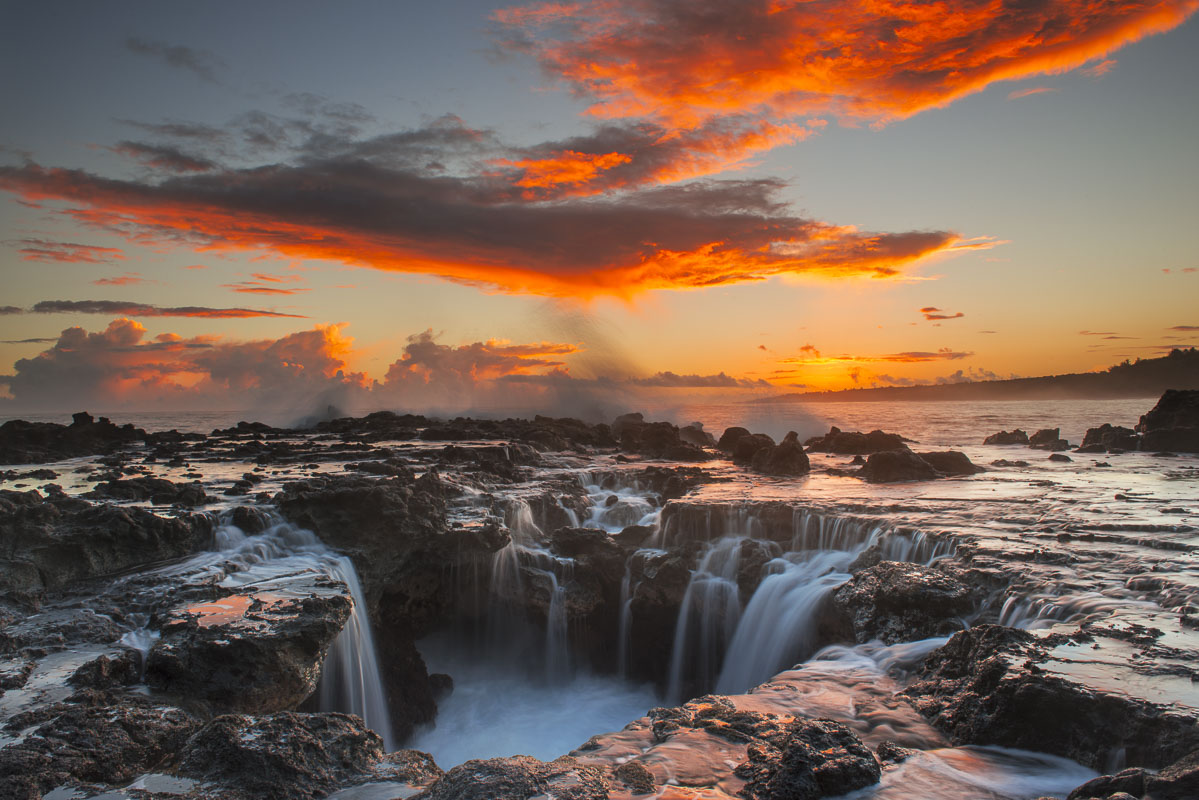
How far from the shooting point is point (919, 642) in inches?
320

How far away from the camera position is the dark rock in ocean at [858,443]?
28453 millimetres

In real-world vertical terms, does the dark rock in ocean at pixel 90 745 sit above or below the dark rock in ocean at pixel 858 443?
below

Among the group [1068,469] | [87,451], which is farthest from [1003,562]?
[87,451]

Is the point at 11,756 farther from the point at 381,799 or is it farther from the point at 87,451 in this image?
the point at 87,451

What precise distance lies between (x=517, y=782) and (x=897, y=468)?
19.5 metres

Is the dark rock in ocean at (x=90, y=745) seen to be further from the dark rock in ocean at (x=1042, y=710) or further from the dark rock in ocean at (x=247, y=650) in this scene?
the dark rock in ocean at (x=1042, y=710)

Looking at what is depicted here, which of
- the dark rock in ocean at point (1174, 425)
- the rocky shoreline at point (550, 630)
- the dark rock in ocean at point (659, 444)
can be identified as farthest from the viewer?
the dark rock in ocean at point (659, 444)

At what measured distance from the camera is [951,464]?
2227cm

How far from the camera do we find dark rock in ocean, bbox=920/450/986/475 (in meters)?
21.9

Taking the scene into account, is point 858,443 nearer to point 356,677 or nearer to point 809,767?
point 356,677

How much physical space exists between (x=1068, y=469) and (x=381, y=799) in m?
24.7

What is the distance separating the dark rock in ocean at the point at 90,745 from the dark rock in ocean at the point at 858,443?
89.4ft

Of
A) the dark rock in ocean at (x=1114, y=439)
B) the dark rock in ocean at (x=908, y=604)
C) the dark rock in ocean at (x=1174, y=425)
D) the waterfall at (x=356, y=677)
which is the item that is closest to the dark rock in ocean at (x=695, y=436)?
the dark rock in ocean at (x=1114, y=439)

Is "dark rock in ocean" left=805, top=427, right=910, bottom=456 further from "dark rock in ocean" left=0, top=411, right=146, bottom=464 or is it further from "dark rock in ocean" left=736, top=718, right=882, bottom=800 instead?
"dark rock in ocean" left=0, top=411, right=146, bottom=464
